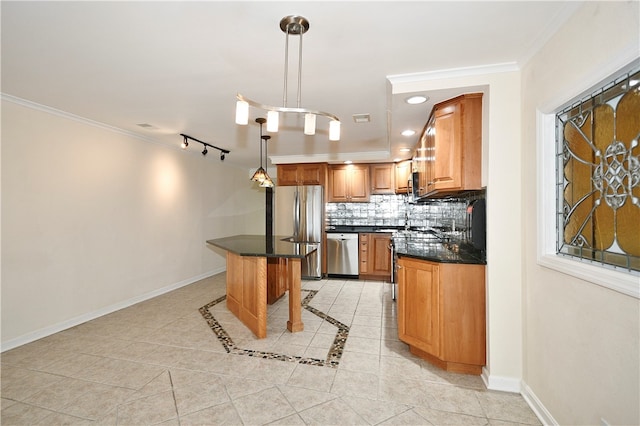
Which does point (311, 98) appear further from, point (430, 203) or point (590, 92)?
point (430, 203)

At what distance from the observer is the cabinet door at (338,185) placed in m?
5.77

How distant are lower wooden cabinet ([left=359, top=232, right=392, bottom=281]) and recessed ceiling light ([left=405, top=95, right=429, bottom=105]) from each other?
3.17 m

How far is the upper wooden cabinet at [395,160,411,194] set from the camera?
17.8ft

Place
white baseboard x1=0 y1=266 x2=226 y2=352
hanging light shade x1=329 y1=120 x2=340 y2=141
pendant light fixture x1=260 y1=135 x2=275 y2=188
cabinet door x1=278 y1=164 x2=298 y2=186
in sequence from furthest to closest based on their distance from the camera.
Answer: cabinet door x1=278 y1=164 x2=298 y2=186
pendant light fixture x1=260 y1=135 x2=275 y2=188
white baseboard x1=0 y1=266 x2=226 y2=352
hanging light shade x1=329 y1=120 x2=340 y2=141

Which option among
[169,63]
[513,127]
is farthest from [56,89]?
[513,127]

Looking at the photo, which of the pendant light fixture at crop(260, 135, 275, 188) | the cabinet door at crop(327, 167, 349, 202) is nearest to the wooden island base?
the pendant light fixture at crop(260, 135, 275, 188)

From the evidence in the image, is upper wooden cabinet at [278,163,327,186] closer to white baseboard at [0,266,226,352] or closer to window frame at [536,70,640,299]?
white baseboard at [0,266,226,352]

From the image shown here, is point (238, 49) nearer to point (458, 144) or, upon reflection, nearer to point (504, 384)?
point (458, 144)

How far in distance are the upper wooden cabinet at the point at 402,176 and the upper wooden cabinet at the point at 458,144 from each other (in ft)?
9.49

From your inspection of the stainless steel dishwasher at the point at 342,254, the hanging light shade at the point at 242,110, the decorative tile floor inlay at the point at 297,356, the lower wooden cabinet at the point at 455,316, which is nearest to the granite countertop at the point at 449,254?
the lower wooden cabinet at the point at 455,316

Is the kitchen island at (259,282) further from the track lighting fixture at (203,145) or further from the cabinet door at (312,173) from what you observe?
the cabinet door at (312,173)

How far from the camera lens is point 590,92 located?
1453 mm

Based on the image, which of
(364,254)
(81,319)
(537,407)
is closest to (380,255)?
(364,254)

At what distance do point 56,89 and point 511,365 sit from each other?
4.43 meters
